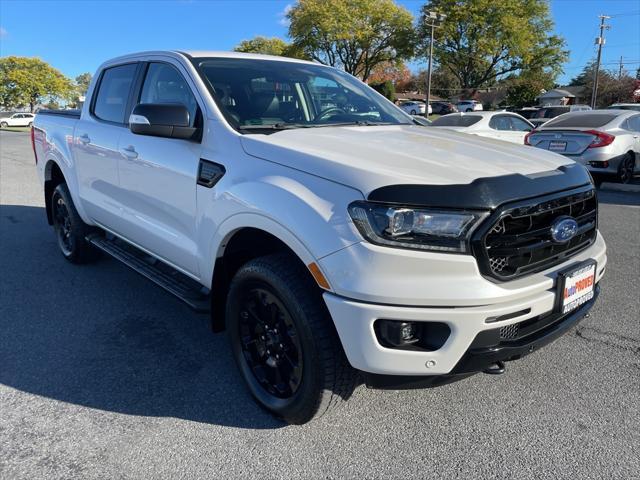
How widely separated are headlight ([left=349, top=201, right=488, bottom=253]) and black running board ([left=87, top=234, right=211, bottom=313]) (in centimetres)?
133

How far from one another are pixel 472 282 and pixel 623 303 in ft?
9.15

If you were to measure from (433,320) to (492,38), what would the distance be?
50154 millimetres

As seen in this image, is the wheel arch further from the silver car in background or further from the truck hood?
the silver car in background

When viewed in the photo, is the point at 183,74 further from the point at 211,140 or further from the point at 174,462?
the point at 174,462

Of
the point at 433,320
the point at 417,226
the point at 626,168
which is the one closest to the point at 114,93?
the point at 417,226

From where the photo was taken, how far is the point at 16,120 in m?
53.9

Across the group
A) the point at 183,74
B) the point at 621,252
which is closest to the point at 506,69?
the point at 621,252

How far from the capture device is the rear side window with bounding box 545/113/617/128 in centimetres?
1002

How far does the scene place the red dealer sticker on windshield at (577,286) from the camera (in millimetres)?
2395

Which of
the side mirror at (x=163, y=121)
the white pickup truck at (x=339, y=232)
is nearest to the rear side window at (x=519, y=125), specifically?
the white pickup truck at (x=339, y=232)

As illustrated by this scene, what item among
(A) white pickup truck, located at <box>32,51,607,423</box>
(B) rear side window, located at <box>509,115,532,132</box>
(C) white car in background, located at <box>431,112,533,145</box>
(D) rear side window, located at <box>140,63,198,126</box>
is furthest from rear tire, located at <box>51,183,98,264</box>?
(B) rear side window, located at <box>509,115,532,132</box>

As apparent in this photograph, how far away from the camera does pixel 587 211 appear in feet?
8.91

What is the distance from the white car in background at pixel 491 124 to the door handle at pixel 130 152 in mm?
9309

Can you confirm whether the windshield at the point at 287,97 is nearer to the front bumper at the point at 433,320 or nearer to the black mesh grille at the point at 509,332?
the front bumper at the point at 433,320
